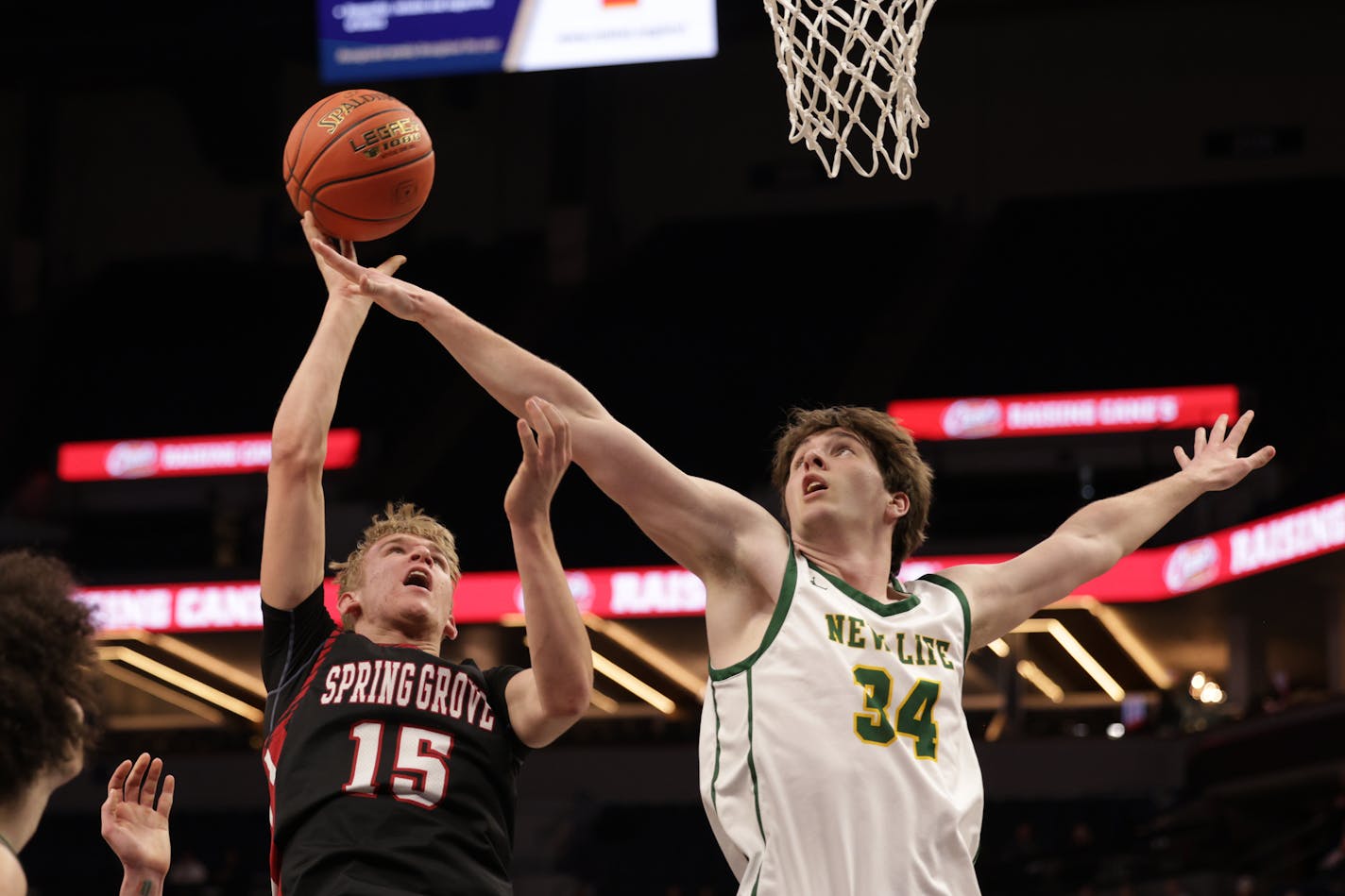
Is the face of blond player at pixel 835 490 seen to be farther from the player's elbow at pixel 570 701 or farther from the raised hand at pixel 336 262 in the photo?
the raised hand at pixel 336 262

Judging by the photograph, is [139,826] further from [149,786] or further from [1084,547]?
[1084,547]

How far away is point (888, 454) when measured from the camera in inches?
152

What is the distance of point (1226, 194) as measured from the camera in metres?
19.7

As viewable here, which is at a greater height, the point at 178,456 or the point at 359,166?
the point at 178,456

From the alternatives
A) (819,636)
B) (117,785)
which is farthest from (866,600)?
(117,785)

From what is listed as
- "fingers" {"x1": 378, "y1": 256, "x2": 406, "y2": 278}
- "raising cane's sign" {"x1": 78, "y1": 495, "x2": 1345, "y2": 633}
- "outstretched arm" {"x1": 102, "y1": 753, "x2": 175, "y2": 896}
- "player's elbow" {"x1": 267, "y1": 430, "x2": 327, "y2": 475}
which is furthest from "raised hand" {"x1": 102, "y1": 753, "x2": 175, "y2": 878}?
"raising cane's sign" {"x1": 78, "y1": 495, "x2": 1345, "y2": 633}

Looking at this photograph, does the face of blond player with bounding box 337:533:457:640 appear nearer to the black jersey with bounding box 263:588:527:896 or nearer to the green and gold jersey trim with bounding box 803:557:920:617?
the black jersey with bounding box 263:588:527:896

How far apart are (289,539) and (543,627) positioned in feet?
2.01

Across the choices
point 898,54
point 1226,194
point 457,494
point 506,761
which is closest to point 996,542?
point 457,494

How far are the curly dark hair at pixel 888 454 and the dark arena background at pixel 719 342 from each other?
29.9 feet

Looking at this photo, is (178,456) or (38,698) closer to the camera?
(38,698)

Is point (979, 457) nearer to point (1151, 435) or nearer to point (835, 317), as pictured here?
point (1151, 435)

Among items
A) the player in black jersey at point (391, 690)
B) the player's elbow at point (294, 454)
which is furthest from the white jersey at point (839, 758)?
the player's elbow at point (294, 454)

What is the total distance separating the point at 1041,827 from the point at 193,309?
12.3 meters
